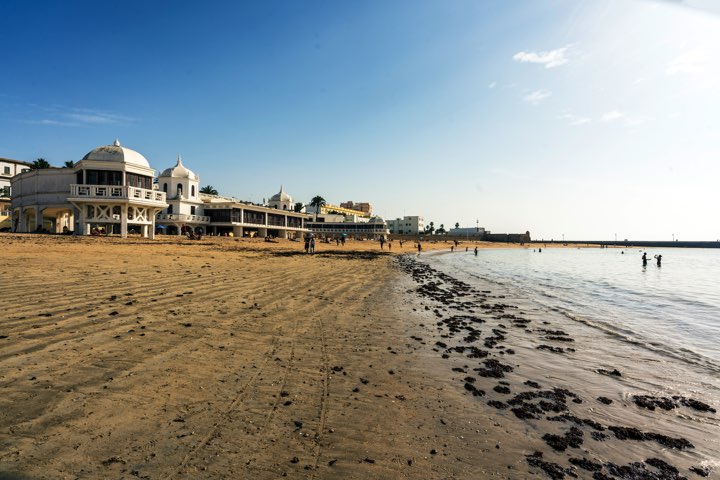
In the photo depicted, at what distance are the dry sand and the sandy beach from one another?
2 cm

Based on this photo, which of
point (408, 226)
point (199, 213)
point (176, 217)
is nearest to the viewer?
point (176, 217)

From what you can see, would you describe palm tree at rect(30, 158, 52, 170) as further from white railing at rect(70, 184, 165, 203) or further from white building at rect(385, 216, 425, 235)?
white building at rect(385, 216, 425, 235)

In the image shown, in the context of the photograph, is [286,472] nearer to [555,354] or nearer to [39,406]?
[39,406]

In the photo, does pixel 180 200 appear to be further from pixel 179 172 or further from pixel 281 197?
pixel 281 197

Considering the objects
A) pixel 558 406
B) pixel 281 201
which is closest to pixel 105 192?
pixel 558 406

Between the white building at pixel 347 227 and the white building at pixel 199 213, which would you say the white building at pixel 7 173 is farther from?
the white building at pixel 347 227

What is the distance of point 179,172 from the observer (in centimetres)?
6153

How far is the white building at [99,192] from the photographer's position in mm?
35000

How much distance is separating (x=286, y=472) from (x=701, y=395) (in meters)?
7.83

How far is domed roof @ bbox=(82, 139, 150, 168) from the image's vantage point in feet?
118

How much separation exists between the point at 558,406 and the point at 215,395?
5355mm

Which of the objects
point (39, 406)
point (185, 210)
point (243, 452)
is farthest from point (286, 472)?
point (185, 210)

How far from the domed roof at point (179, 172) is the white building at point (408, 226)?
11909 centimetres

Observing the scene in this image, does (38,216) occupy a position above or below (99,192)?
below
